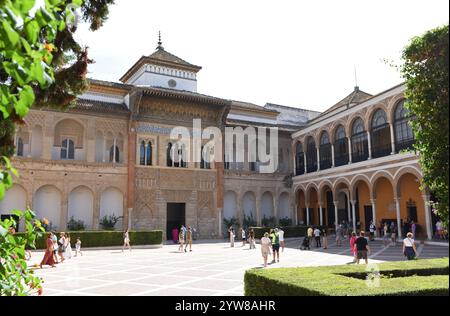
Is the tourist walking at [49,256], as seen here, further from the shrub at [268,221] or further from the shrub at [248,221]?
the shrub at [268,221]

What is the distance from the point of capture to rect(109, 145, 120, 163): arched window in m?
28.8

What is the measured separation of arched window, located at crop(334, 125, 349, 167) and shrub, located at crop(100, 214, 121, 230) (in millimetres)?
17708

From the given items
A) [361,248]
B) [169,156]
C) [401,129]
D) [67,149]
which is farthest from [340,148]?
[67,149]

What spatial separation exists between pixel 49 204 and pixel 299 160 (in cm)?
2175

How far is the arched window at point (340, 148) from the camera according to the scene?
30.5 m

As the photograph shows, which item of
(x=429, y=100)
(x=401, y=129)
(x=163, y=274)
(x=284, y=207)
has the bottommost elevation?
(x=163, y=274)

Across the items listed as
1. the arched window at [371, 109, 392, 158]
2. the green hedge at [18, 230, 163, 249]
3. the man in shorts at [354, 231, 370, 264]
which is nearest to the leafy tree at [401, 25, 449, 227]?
the man in shorts at [354, 231, 370, 264]

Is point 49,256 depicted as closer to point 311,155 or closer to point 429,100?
point 429,100

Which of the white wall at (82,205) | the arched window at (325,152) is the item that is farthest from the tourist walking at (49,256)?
the arched window at (325,152)

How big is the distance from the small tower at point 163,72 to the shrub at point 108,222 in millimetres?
11522

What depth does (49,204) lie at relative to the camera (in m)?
26.3

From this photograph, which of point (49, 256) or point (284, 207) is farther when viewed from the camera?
point (284, 207)
